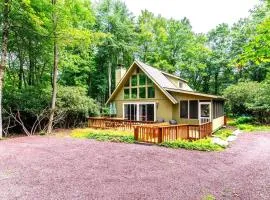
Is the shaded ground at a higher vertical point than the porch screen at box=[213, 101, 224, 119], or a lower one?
lower

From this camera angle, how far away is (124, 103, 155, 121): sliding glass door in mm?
18250

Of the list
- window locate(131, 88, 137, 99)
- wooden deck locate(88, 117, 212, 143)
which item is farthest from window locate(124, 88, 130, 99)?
wooden deck locate(88, 117, 212, 143)

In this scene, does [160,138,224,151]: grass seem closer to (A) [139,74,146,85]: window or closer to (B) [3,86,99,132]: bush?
(A) [139,74,146,85]: window

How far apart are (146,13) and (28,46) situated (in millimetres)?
21213

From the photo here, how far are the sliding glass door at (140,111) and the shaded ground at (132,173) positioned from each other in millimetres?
8734

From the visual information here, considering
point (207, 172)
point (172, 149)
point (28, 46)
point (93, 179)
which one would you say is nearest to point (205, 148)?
point (172, 149)

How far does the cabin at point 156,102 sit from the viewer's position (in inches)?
633

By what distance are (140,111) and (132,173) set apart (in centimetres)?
1261

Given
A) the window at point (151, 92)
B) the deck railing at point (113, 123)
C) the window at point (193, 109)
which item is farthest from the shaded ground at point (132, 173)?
the window at point (151, 92)

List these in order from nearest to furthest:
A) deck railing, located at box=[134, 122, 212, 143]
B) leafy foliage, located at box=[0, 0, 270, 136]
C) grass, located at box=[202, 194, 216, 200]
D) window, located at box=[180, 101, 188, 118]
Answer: grass, located at box=[202, 194, 216, 200], deck railing, located at box=[134, 122, 212, 143], leafy foliage, located at box=[0, 0, 270, 136], window, located at box=[180, 101, 188, 118]

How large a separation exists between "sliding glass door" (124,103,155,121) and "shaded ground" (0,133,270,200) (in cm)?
873

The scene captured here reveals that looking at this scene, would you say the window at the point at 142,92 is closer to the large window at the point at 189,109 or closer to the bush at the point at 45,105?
the large window at the point at 189,109

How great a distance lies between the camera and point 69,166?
7.07 metres

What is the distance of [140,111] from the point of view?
18.9 meters
